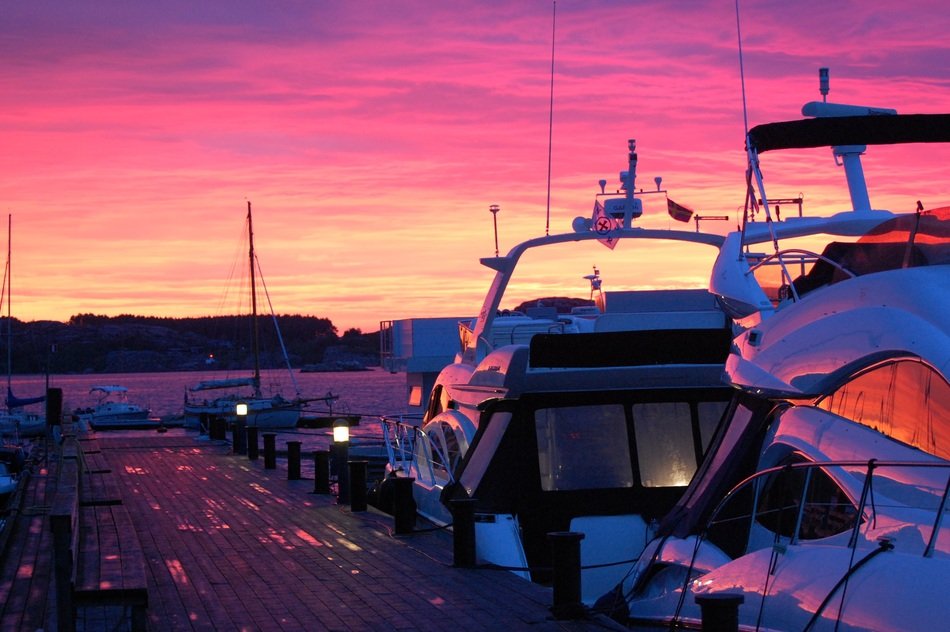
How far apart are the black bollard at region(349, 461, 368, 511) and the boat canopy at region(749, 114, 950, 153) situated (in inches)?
291

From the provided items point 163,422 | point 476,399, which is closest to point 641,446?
point 476,399

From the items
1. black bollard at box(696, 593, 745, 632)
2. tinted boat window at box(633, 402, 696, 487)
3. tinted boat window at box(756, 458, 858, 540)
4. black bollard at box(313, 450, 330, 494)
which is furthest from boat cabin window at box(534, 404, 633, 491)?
black bollard at box(696, 593, 745, 632)

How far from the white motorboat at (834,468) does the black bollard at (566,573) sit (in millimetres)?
331

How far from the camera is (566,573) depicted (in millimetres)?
9820

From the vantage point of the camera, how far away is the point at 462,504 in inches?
475

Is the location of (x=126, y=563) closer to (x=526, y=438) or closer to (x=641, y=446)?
(x=526, y=438)

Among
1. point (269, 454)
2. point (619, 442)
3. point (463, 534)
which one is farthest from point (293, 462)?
point (463, 534)

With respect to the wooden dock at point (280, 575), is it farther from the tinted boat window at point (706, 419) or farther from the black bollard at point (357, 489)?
the tinted boat window at point (706, 419)

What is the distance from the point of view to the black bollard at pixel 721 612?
22.1 feet

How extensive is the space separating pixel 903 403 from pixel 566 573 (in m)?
3.29

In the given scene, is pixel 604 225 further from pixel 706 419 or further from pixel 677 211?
pixel 706 419

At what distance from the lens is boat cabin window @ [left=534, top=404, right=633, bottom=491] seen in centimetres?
1366

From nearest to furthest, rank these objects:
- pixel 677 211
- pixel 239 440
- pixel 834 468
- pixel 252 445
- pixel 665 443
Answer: pixel 834 468
pixel 665 443
pixel 677 211
pixel 252 445
pixel 239 440

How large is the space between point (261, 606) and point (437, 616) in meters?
1.52
